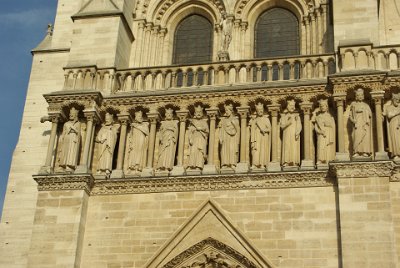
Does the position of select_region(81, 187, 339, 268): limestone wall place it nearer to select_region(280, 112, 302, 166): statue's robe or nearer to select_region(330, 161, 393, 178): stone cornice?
select_region(330, 161, 393, 178): stone cornice

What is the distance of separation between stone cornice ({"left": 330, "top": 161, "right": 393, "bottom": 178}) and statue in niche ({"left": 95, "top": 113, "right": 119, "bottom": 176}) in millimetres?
3927

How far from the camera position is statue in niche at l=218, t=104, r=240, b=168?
13.0m

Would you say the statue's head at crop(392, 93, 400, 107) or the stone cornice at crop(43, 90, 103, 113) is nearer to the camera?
the statue's head at crop(392, 93, 400, 107)

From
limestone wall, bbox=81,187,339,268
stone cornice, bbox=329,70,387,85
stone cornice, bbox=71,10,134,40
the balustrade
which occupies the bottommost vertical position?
limestone wall, bbox=81,187,339,268

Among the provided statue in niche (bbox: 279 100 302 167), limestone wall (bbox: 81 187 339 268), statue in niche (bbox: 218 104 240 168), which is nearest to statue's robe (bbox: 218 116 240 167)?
statue in niche (bbox: 218 104 240 168)

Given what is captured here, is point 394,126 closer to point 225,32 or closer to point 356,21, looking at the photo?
point 356,21

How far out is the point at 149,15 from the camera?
53.7 ft

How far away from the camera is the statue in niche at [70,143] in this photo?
13312mm

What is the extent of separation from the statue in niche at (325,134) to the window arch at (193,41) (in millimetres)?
3567

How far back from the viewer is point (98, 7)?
15.2 meters

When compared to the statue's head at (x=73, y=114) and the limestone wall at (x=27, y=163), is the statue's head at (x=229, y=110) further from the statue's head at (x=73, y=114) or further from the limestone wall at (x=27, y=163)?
the limestone wall at (x=27, y=163)

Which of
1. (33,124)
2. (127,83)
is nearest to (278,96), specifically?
(127,83)

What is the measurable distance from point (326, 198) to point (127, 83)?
14.8 feet

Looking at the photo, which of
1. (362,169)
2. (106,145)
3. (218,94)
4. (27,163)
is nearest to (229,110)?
(218,94)
